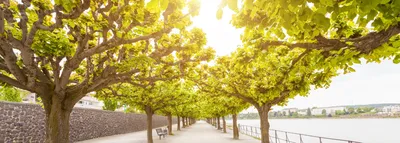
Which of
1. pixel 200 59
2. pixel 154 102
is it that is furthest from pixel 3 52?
pixel 154 102

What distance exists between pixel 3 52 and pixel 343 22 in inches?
268

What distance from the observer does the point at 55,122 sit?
6648mm

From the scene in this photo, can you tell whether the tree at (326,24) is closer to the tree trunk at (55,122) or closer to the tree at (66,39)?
the tree at (66,39)

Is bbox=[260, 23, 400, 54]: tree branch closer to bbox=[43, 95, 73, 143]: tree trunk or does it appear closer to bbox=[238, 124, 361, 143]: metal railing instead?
bbox=[43, 95, 73, 143]: tree trunk

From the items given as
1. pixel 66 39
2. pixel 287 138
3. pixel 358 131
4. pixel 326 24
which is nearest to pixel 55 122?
pixel 66 39

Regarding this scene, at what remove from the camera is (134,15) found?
620 cm

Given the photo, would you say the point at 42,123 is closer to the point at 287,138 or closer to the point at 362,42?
the point at 287,138

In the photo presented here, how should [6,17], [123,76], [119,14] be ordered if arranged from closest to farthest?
[6,17], [119,14], [123,76]

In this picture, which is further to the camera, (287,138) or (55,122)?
(287,138)

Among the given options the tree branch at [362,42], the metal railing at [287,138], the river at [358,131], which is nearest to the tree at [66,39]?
the tree branch at [362,42]

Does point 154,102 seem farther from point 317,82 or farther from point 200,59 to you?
point 317,82

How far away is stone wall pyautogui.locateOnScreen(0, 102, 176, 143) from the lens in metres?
14.3

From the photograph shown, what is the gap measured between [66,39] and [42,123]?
1462 centimetres

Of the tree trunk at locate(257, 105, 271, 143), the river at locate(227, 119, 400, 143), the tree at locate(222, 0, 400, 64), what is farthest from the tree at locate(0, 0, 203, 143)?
the river at locate(227, 119, 400, 143)
